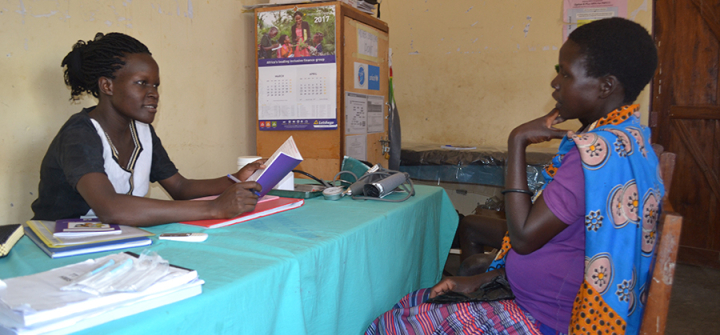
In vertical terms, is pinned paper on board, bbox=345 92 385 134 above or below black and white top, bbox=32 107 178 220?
above

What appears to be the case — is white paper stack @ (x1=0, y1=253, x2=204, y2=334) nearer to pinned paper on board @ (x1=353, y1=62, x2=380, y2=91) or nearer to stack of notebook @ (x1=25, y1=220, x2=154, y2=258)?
stack of notebook @ (x1=25, y1=220, x2=154, y2=258)

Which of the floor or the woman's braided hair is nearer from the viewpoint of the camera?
the woman's braided hair

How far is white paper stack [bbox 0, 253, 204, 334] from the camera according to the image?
575 mm

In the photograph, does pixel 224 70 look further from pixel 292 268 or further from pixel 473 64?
pixel 473 64

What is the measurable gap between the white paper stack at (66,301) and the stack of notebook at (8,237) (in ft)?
0.88

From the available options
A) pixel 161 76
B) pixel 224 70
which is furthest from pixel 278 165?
pixel 224 70

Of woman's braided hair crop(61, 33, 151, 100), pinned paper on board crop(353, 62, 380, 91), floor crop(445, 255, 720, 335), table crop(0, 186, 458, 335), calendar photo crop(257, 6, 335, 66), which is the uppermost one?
calendar photo crop(257, 6, 335, 66)

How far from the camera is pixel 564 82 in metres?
1.16

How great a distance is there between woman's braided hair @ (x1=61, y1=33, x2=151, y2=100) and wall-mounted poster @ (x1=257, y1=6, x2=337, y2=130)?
113cm

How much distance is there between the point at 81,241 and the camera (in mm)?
955

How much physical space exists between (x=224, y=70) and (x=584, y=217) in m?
2.23

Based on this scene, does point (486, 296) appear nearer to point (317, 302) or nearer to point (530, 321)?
point (530, 321)

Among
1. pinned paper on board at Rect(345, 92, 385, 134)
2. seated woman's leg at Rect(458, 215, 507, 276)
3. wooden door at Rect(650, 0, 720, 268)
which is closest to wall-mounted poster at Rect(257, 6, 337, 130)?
pinned paper on board at Rect(345, 92, 385, 134)

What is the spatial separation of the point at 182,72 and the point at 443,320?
1917mm
